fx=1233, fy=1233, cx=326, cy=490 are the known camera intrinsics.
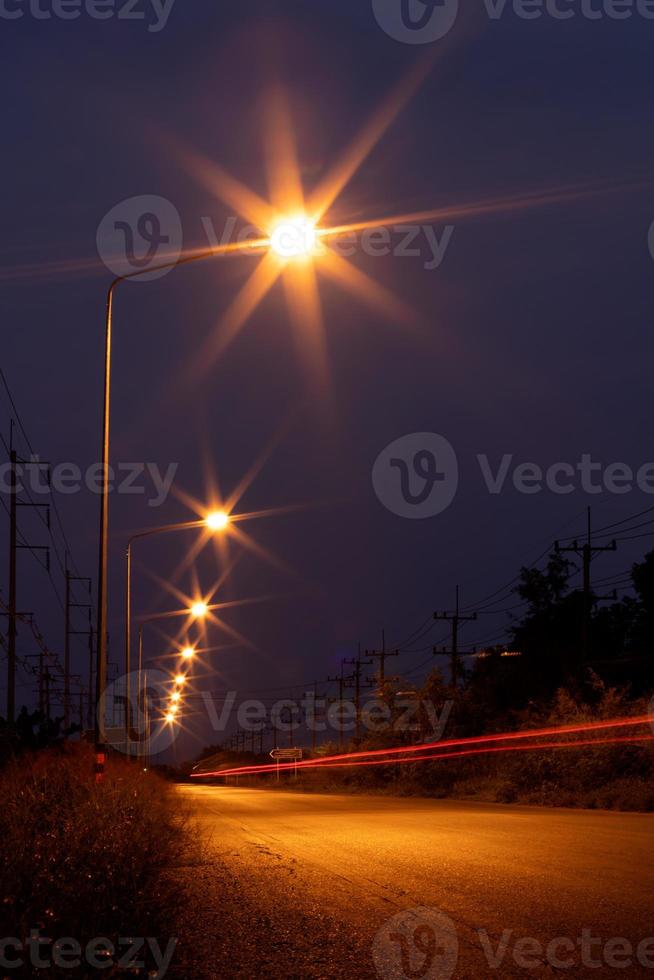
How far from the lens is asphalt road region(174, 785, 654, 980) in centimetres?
963

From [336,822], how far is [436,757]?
1334 inches

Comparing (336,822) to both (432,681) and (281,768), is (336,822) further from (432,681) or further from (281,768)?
(281,768)

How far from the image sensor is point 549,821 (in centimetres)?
2559

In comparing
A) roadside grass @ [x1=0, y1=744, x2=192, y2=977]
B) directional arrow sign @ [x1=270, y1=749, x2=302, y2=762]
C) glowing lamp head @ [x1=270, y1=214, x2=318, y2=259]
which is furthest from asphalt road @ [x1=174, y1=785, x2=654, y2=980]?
directional arrow sign @ [x1=270, y1=749, x2=302, y2=762]

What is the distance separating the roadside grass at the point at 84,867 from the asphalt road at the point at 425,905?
0.50 m

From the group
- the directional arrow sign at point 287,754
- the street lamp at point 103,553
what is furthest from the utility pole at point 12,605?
the directional arrow sign at point 287,754

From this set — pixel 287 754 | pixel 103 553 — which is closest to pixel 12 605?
pixel 103 553

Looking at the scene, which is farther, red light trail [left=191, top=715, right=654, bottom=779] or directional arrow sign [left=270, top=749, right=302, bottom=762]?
directional arrow sign [left=270, top=749, right=302, bottom=762]

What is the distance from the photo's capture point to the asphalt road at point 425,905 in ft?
31.6

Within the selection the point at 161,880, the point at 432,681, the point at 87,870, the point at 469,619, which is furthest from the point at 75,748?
the point at 469,619

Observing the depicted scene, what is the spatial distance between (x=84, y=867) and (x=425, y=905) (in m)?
3.63

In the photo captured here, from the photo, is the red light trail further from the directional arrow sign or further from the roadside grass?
the roadside grass

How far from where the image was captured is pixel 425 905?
12438mm

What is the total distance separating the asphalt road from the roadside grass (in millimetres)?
498
